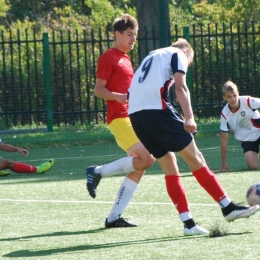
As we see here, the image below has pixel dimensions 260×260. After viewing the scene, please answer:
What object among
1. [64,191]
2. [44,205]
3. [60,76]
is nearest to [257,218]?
[44,205]

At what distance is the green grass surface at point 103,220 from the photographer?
21.9 ft

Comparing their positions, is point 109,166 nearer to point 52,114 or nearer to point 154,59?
point 154,59

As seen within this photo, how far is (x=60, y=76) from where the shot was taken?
21094 mm

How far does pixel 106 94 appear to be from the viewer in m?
8.04

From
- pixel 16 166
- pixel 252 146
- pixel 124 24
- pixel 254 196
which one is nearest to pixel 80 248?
pixel 254 196

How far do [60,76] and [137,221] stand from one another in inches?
517

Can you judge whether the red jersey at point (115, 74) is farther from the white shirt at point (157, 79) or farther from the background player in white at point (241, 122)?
the background player in white at point (241, 122)

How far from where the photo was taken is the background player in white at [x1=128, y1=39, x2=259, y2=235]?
23.7 ft

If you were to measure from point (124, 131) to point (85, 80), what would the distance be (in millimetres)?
13290

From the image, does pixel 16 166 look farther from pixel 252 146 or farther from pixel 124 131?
pixel 124 131

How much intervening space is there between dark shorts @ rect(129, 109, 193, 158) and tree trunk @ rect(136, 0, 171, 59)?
12176 millimetres

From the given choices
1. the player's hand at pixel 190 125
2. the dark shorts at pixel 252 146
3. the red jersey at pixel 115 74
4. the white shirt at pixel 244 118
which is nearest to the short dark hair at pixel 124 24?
→ the red jersey at pixel 115 74

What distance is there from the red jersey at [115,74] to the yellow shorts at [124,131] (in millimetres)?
48

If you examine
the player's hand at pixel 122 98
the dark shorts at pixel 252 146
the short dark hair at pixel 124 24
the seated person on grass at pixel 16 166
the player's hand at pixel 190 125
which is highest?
the short dark hair at pixel 124 24
